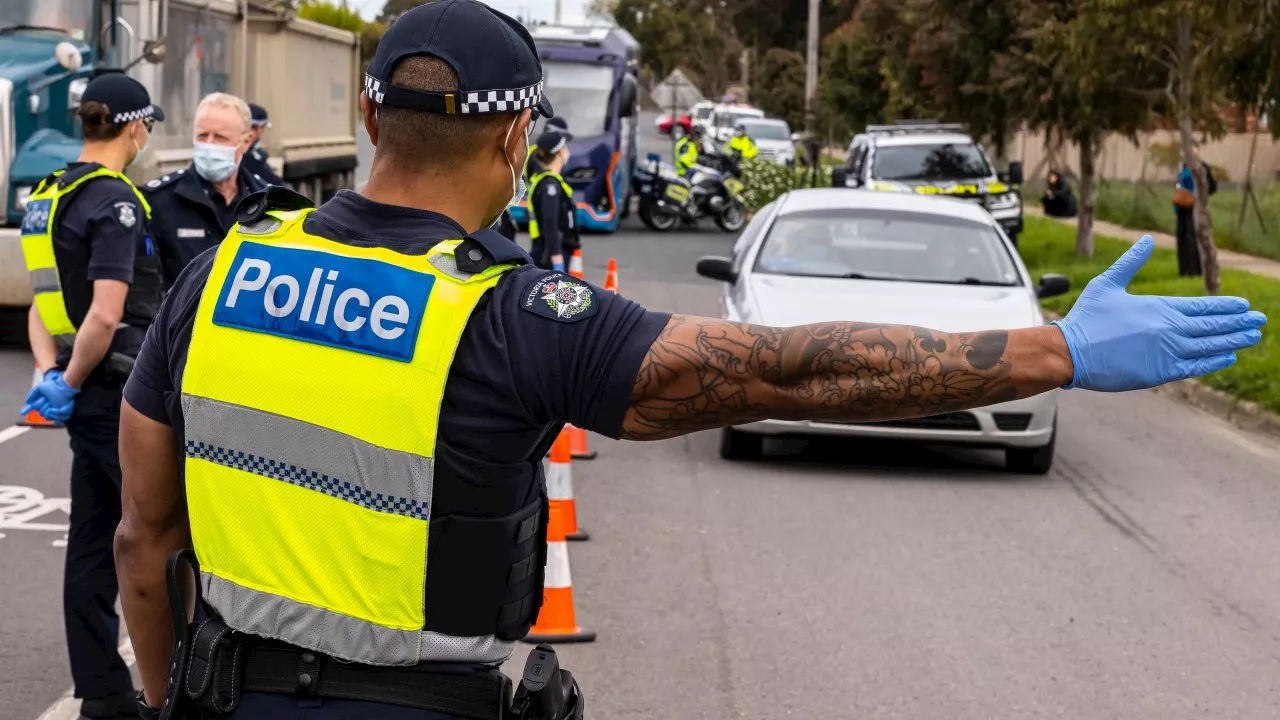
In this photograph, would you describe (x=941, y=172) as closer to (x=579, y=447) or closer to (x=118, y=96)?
(x=579, y=447)

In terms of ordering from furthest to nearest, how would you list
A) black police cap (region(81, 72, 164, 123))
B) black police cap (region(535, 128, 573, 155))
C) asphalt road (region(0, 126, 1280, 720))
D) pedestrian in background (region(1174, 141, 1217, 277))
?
pedestrian in background (region(1174, 141, 1217, 277)) < black police cap (region(535, 128, 573, 155)) < asphalt road (region(0, 126, 1280, 720)) < black police cap (region(81, 72, 164, 123))

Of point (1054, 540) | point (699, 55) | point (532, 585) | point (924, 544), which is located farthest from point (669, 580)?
point (699, 55)

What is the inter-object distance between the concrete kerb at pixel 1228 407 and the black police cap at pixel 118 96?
795 cm

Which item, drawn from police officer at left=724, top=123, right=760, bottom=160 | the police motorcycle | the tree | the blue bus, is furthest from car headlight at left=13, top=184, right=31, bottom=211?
police officer at left=724, top=123, right=760, bottom=160

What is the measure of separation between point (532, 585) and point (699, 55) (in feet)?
317

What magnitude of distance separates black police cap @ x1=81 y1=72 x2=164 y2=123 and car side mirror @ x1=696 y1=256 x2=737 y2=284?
18.0 feet

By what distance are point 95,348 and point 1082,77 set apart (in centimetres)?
1628

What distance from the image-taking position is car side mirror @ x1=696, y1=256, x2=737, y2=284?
421 inches

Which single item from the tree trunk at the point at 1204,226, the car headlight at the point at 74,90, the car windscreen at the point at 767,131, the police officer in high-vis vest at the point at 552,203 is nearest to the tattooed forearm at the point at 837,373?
the police officer in high-vis vest at the point at 552,203

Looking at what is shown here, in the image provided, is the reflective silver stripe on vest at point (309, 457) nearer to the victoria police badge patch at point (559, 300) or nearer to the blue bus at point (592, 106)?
the victoria police badge patch at point (559, 300)

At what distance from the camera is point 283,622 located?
254 centimetres

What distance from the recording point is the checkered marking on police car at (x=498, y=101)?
99.1 inches

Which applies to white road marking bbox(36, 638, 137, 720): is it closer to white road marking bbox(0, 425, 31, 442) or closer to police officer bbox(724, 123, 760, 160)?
white road marking bbox(0, 425, 31, 442)

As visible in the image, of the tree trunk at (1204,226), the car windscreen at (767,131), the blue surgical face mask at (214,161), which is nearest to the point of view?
the blue surgical face mask at (214,161)
